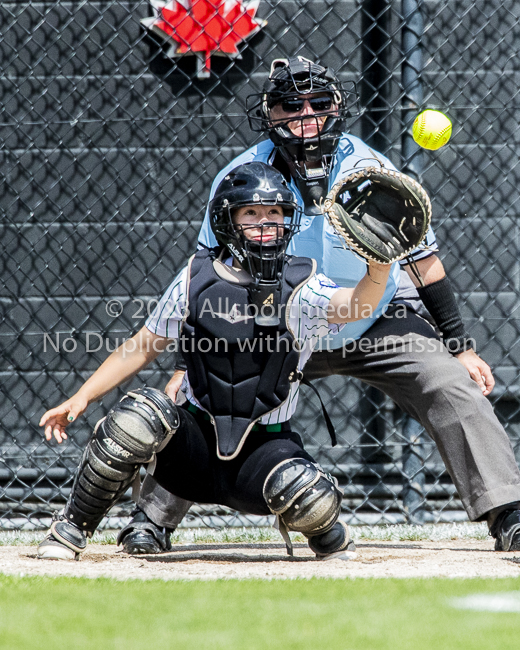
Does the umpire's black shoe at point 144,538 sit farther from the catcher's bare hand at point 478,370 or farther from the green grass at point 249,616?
the catcher's bare hand at point 478,370

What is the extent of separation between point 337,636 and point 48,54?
3.74m

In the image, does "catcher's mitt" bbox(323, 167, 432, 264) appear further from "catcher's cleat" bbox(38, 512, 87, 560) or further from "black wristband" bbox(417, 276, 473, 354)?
"catcher's cleat" bbox(38, 512, 87, 560)

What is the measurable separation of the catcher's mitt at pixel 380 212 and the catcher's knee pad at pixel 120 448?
0.85 meters

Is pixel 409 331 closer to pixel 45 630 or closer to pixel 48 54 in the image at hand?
pixel 45 630

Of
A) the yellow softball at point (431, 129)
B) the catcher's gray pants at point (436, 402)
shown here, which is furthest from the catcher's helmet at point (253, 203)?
the yellow softball at point (431, 129)

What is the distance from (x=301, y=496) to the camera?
9.32 feet

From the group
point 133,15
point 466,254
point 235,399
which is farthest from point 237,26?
point 235,399

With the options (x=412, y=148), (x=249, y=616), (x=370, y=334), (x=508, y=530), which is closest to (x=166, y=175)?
(x=412, y=148)

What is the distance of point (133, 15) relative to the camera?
4625mm

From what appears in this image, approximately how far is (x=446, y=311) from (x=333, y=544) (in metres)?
1.06

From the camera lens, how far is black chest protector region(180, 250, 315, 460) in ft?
9.82

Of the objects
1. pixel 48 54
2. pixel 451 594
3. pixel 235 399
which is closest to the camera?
pixel 451 594

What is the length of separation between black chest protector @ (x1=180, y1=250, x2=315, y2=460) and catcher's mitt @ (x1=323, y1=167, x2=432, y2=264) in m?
0.35

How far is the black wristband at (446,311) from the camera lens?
3.45m
